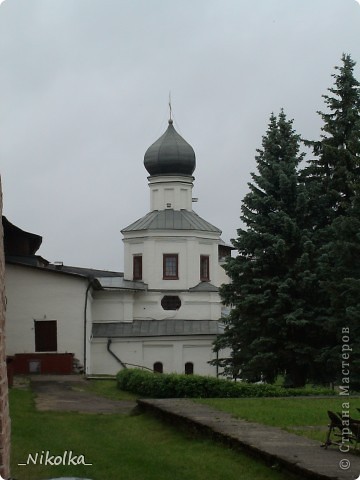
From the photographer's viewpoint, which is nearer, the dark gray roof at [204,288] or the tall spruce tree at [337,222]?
the tall spruce tree at [337,222]

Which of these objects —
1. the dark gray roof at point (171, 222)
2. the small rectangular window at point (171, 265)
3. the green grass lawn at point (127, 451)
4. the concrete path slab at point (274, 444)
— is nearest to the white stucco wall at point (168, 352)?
the small rectangular window at point (171, 265)

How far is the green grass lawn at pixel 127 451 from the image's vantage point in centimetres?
859

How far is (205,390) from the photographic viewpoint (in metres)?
20.1

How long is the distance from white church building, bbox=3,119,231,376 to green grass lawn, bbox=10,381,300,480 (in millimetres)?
18277

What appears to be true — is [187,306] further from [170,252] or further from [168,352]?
[168,352]

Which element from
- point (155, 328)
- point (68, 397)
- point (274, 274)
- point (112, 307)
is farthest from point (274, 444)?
point (112, 307)

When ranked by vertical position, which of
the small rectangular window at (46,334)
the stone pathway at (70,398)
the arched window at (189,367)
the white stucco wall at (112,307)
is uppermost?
the white stucco wall at (112,307)

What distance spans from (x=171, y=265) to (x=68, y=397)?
23.5 meters

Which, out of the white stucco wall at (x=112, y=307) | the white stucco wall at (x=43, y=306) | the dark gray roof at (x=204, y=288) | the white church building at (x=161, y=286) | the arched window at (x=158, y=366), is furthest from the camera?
the dark gray roof at (x=204, y=288)

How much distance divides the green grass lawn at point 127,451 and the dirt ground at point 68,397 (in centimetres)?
280

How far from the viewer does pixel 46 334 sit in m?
31.0

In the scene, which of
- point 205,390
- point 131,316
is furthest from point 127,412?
point 131,316

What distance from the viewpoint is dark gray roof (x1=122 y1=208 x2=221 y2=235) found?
43688mm

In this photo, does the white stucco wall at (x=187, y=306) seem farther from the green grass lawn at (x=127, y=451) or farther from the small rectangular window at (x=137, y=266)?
the green grass lawn at (x=127, y=451)
